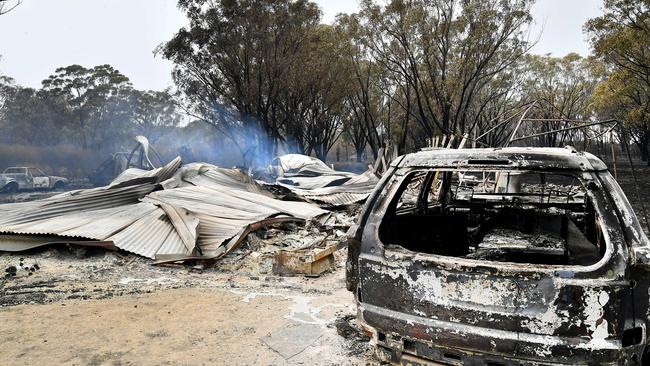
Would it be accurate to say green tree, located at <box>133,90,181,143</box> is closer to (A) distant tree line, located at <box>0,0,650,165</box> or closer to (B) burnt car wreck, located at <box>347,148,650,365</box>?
(A) distant tree line, located at <box>0,0,650,165</box>

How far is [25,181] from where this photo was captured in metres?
22.2

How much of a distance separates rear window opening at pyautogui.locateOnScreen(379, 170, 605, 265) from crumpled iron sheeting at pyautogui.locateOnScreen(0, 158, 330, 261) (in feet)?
12.4

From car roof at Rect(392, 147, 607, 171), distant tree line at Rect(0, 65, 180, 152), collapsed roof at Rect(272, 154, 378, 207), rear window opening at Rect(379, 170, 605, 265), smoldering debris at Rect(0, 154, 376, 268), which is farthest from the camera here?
distant tree line at Rect(0, 65, 180, 152)

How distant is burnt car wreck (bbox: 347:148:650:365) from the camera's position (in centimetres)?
215

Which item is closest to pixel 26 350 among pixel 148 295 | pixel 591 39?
pixel 148 295

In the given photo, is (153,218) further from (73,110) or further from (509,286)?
(73,110)

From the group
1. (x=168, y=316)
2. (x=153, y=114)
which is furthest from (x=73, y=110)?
(x=168, y=316)

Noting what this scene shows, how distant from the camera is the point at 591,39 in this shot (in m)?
20.5

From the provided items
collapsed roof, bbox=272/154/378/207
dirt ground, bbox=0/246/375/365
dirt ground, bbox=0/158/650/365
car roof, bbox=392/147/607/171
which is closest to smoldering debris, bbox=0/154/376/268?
dirt ground, bbox=0/158/650/365

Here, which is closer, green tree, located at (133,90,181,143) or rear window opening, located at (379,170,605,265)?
rear window opening, located at (379,170,605,265)

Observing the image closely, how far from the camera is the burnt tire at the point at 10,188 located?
823 inches

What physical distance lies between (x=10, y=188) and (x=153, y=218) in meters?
18.2

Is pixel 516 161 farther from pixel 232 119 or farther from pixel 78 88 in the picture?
pixel 78 88

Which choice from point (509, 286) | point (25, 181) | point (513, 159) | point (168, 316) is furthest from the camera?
point (25, 181)
